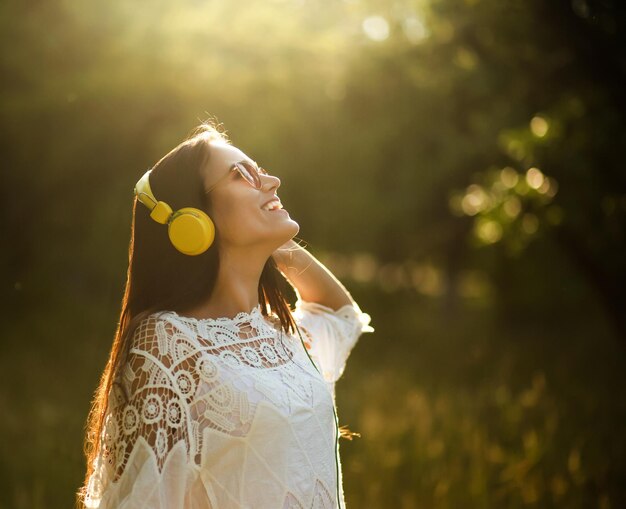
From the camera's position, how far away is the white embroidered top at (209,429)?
1.75m

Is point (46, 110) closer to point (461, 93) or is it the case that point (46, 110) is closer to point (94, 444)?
point (461, 93)

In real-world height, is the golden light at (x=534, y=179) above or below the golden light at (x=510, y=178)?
below

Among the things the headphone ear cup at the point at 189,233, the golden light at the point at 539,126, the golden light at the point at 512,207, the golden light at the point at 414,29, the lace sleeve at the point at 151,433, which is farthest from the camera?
the golden light at the point at 512,207

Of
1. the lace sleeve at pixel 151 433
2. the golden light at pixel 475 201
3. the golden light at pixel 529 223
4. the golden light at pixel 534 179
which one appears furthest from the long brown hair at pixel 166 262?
the golden light at pixel 475 201

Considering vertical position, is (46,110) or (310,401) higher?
(46,110)

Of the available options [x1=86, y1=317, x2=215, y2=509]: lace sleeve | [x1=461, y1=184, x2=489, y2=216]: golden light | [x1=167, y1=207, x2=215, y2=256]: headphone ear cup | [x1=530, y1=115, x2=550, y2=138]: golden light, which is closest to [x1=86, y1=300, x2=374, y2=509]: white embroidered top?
[x1=86, y1=317, x2=215, y2=509]: lace sleeve

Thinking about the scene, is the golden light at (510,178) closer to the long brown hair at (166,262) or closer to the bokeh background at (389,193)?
the bokeh background at (389,193)

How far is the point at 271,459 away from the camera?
6.09 feet

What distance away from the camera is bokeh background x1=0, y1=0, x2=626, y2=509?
482 centimetres

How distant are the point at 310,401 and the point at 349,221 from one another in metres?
14.4

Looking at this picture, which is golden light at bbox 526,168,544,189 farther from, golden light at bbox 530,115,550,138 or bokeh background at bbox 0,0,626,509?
golden light at bbox 530,115,550,138

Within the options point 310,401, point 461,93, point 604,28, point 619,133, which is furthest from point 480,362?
point 310,401

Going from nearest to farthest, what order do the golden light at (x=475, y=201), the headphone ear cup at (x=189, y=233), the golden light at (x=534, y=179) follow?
the headphone ear cup at (x=189, y=233) → the golden light at (x=534, y=179) → the golden light at (x=475, y=201)

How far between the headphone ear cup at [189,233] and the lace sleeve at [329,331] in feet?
2.06
